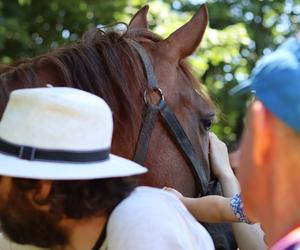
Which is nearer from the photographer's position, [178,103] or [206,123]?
[178,103]

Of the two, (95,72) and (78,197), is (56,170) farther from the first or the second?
(95,72)

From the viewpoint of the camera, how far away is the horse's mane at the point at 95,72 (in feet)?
8.37

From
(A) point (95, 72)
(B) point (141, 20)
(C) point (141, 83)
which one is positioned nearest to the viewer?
(A) point (95, 72)

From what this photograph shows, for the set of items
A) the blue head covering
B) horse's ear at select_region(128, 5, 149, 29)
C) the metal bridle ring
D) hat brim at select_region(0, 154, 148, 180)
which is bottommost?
the metal bridle ring

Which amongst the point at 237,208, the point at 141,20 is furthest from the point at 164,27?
the point at 237,208

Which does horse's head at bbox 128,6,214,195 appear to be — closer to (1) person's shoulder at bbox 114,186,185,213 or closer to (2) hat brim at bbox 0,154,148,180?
(1) person's shoulder at bbox 114,186,185,213

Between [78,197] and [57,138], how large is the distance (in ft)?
0.64

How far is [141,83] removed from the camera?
8.91 ft

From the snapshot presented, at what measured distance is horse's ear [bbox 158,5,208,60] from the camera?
114 inches

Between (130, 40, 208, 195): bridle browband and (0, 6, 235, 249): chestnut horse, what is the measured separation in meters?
0.01

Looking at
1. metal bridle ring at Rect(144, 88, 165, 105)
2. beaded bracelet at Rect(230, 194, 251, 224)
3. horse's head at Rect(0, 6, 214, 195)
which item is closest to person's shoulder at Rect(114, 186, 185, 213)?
beaded bracelet at Rect(230, 194, 251, 224)

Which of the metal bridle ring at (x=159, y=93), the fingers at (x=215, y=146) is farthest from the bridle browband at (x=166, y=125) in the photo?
the fingers at (x=215, y=146)

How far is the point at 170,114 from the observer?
2.80 meters

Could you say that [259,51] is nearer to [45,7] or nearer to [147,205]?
[45,7]
